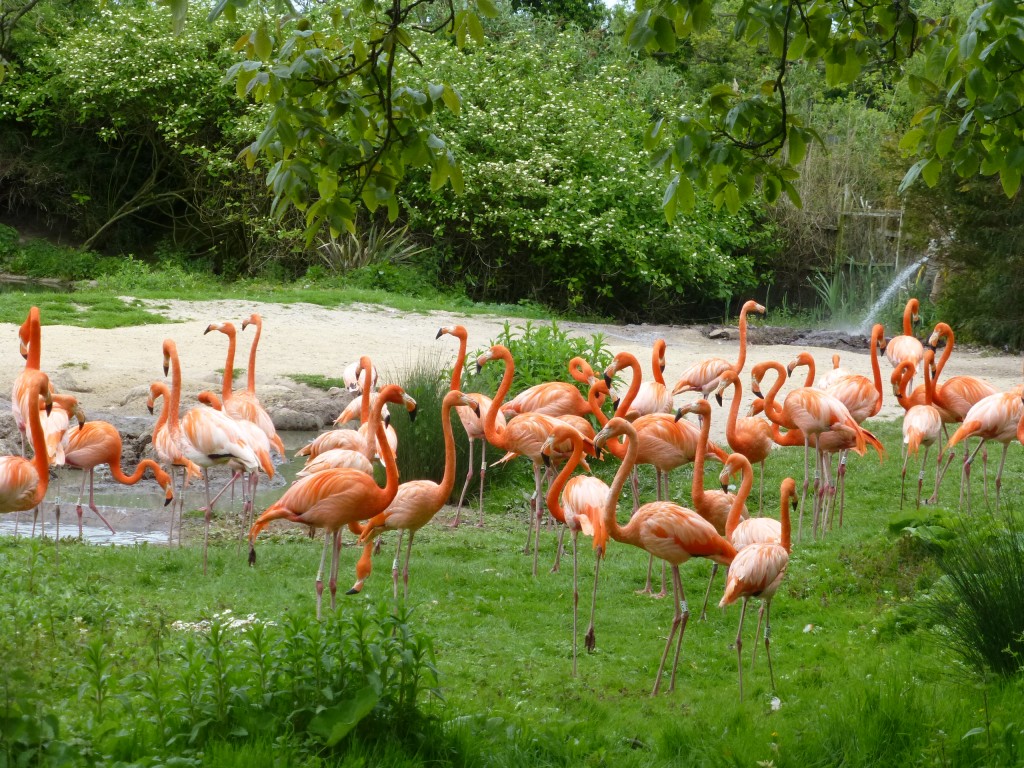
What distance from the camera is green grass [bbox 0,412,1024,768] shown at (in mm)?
3789

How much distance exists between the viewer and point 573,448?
684 centimetres

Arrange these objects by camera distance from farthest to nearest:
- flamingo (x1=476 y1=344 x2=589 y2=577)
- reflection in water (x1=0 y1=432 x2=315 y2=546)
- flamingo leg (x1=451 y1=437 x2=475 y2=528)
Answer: flamingo leg (x1=451 y1=437 x2=475 y2=528), reflection in water (x1=0 y1=432 x2=315 y2=546), flamingo (x1=476 y1=344 x2=589 y2=577)

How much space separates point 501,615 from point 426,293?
14.7 metres

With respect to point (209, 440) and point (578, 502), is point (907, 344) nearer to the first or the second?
point (578, 502)

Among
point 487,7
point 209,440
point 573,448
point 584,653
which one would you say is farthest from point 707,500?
point 487,7

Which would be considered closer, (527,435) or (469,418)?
(527,435)

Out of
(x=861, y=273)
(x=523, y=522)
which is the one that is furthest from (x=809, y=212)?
(x=523, y=522)

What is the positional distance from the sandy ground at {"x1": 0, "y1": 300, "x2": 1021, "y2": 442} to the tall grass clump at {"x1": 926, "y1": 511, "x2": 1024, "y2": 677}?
21.5ft

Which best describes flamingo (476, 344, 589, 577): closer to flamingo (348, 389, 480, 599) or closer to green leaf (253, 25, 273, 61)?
flamingo (348, 389, 480, 599)

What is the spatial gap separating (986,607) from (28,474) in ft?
15.1

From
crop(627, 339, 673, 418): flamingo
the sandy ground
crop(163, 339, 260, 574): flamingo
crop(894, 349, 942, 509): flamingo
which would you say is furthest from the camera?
the sandy ground

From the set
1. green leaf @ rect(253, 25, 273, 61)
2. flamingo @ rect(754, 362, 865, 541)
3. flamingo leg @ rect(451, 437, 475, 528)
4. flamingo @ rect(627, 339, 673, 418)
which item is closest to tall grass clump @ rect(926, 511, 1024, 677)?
flamingo @ rect(754, 362, 865, 541)

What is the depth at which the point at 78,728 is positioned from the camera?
11.0 feet

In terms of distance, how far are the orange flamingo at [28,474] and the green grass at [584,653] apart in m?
0.34
